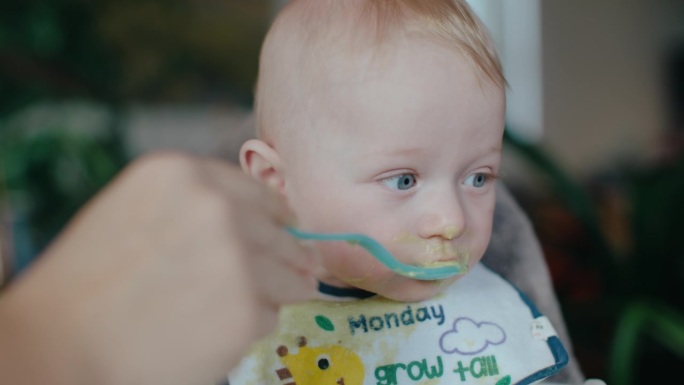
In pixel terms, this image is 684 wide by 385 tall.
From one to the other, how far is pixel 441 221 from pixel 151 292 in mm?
176

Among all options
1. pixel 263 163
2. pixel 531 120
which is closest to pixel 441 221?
pixel 263 163

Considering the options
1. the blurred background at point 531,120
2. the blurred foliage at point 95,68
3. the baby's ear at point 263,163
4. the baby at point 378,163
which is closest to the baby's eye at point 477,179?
the baby at point 378,163

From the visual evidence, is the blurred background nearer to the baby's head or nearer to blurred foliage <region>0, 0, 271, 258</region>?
blurred foliage <region>0, 0, 271, 258</region>

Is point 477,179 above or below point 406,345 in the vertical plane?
above

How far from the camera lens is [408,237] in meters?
0.44

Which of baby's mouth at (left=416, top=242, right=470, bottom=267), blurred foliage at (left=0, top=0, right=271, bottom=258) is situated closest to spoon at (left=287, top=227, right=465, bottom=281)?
baby's mouth at (left=416, top=242, right=470, bottom=267)

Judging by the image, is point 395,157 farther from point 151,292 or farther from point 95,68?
point 95,68

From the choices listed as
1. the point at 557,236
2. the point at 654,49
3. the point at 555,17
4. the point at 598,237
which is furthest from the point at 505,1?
the point at 598,237

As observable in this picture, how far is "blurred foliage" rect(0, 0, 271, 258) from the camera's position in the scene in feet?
5.55

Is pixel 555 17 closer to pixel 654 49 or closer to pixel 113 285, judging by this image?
pixel 654 49

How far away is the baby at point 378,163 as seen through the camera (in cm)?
43

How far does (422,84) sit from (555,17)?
2.33 meters

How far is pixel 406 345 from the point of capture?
1.56 feet

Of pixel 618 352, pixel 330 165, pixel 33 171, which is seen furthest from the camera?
pixel 33 171
